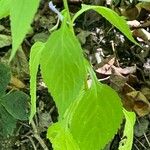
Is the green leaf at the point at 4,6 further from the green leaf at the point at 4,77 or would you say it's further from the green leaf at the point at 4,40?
the green leaf at the point at 4,40

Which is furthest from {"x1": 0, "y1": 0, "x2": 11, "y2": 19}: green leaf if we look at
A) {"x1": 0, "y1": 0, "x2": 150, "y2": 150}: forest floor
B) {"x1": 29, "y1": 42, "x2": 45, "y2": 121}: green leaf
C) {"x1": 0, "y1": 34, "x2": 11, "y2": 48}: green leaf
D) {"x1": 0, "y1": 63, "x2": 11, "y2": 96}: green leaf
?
{"x1": 0, "y1": 34, "x2": 11, "y2": 48}: green leaf

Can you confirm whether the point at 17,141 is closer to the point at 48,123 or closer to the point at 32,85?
the point at 48,123

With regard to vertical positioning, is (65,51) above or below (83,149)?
above

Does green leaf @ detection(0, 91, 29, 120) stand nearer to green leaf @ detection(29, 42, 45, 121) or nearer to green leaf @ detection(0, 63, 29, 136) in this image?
green leaf @ detection(0, 63, 29, 136)

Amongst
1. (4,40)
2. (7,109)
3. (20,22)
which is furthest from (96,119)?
(4,40)

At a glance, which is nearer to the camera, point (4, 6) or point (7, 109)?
point (4, 6)

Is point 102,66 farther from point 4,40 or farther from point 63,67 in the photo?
point 63,67

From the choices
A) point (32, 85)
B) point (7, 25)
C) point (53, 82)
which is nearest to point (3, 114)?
point (7, 25)
